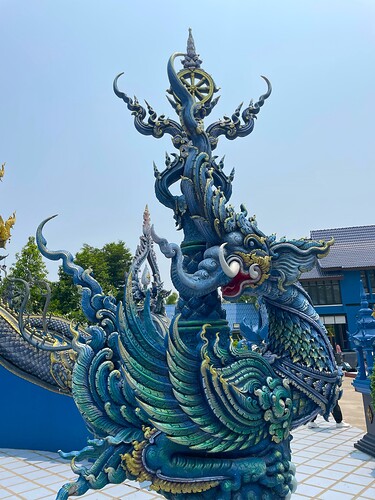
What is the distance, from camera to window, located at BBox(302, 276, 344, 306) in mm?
23484

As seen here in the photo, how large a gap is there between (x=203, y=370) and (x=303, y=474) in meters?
3.53

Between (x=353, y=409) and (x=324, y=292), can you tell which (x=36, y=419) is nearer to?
(x=353, y=409)

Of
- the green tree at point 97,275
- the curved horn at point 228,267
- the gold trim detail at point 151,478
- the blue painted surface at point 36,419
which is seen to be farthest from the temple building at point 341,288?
the gold trim detail at point 151,478

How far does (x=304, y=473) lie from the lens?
4.92 m

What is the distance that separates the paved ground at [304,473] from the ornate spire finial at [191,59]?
451 cm

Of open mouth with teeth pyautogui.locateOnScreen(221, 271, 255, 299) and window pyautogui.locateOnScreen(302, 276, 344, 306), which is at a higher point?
window pyautogui.locateOnScreen(302, 276, 344, 306)

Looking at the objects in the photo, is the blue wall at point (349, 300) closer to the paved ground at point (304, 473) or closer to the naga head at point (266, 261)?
the paved ground at point (304, 473)

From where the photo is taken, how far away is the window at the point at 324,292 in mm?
23484

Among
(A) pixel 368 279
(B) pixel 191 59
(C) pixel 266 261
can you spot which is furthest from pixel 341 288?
(C) pixel 266 261

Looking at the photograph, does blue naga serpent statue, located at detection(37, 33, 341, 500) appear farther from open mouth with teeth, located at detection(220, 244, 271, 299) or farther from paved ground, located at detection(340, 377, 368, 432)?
paved ground, located at detection(340, 377, 368, 432)

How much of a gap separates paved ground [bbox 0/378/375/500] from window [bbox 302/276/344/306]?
17.2 m

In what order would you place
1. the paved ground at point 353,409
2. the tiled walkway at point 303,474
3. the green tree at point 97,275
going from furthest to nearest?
the green tree at point 97,275
the paved ground at point 353,409
the tiled walkway at point 303,474

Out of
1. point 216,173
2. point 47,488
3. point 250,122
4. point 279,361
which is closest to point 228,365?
point 279,361

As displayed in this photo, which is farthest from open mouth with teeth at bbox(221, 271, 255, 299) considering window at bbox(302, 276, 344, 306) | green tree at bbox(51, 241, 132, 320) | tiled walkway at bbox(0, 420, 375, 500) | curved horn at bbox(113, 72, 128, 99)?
window at bbox(302, 276, 344, 306)
